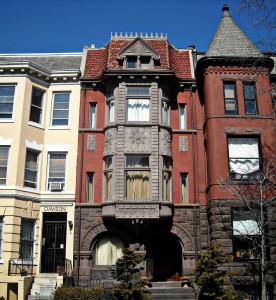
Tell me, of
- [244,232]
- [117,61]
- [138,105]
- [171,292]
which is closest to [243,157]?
[244,232]

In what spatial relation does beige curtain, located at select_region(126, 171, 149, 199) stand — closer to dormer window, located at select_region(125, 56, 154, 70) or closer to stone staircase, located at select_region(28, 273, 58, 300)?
stone staircase, located at select_region(28, 273, 58, 300)

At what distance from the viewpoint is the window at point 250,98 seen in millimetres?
21156

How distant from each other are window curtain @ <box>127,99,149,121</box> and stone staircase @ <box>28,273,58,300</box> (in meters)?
8.86

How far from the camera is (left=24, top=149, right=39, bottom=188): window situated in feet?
69.4

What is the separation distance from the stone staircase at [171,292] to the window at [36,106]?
1077 centimetres

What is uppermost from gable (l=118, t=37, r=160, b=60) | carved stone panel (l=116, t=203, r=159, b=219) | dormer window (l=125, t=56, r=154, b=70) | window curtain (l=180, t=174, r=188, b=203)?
gable (l=118, t=37, r=160, b=60)

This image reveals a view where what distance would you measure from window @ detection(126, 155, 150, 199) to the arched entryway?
2.50 metres

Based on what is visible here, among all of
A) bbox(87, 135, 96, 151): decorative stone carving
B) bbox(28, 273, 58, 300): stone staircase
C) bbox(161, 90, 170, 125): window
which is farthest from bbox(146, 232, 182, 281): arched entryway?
bbox(161, 90, 170, 125): window

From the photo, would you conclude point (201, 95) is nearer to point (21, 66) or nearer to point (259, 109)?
point (259, 109)

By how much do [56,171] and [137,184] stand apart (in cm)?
456

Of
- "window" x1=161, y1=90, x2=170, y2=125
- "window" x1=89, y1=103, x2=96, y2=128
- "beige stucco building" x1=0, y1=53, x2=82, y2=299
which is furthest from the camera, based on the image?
"window" x1=89, y1=103, x2=96, y2=128

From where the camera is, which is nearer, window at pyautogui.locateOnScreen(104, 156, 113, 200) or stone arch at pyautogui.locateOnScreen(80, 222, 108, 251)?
Result: stone arch at pyautogui.locateOnScreen(80, 222, 108, 251)

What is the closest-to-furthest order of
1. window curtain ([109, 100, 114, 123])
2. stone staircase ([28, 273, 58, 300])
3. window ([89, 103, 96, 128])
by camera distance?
stone staircase ([28, 273, 58, 300])
window curtain ([109, 100, 114, 123])
window ([89, 103, 96, 128])

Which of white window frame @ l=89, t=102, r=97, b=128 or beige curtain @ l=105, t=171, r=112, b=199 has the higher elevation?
white window frame @ l=89, t=102, r=97, b=128
